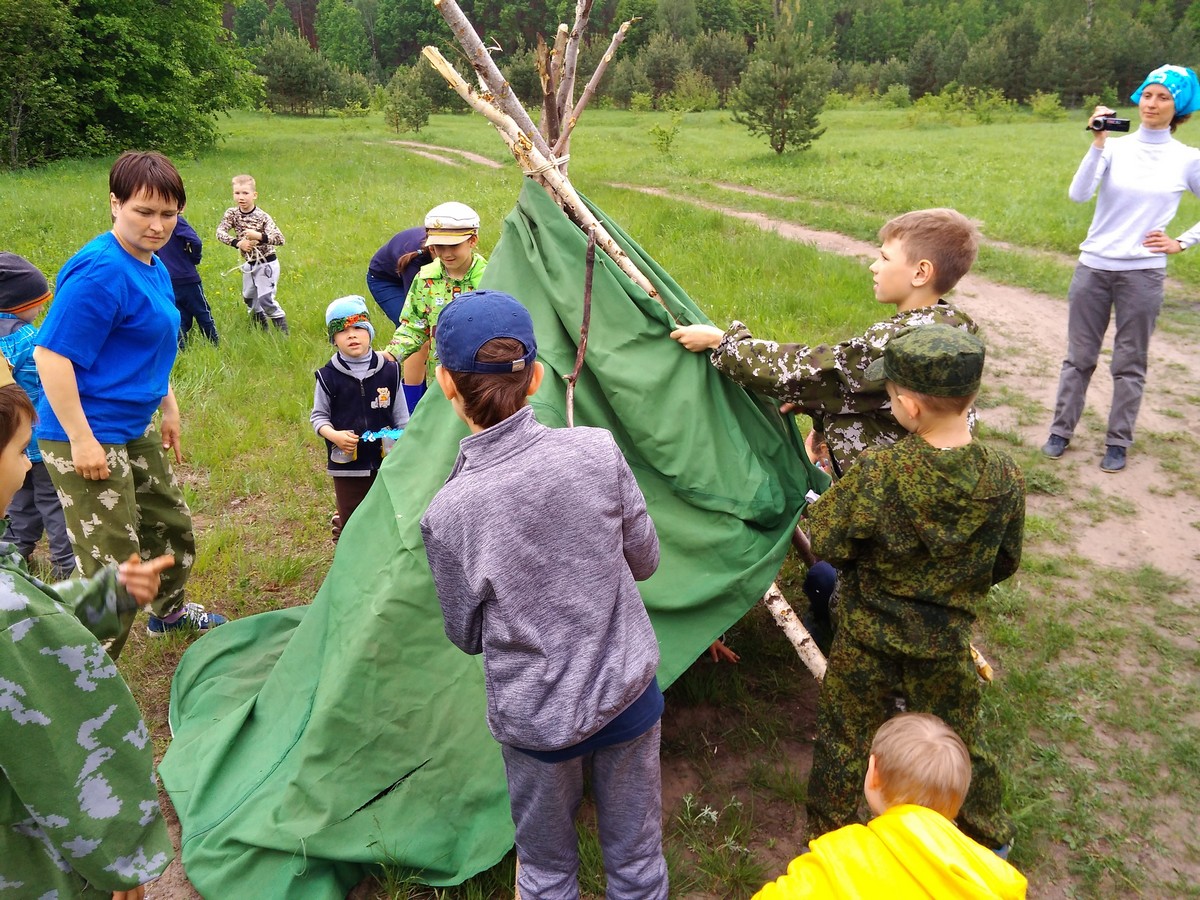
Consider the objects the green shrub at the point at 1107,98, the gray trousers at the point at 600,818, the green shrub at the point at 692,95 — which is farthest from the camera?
the green shrub at the point at 692,95

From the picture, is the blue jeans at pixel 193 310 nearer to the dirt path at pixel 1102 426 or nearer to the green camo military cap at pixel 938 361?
the dirt path at pixel 1102 426

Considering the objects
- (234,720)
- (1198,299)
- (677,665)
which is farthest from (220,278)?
(1198,299)

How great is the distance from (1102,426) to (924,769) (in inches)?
212

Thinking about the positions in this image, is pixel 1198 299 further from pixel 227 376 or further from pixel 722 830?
pixel 227 376

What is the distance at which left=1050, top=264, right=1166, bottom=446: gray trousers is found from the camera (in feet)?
17.6

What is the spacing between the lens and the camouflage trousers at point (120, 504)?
340 centimetres

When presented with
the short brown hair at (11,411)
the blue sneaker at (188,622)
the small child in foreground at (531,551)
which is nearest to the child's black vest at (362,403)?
the blue sneaker at (188,622)

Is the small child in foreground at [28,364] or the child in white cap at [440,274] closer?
the small child in foreground at [28,364]

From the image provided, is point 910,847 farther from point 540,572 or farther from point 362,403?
point 362,403

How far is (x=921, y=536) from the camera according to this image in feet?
7.80

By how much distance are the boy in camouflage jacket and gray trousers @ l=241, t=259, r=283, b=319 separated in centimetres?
664

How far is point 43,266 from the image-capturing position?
10.9 meters

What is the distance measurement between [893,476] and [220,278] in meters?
10.1

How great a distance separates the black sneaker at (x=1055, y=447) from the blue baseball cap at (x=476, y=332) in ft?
16.7
